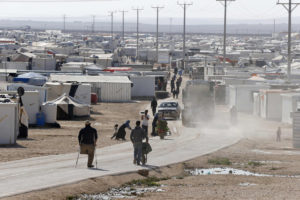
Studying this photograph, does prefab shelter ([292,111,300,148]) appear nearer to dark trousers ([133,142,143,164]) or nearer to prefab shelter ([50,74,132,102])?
dark trousers ([133,142,143,164])

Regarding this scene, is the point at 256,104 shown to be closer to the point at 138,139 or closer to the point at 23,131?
the point at 23,131

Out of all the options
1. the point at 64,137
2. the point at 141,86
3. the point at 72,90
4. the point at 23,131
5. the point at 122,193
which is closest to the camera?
the point at 122,193

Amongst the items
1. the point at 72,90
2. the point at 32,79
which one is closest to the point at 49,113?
the point at 72,90

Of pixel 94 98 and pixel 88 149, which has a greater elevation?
pixel 88 149

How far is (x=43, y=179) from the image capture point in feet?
55.9

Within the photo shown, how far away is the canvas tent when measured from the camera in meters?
37.2

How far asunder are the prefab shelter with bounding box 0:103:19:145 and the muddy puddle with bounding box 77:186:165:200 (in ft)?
27.0

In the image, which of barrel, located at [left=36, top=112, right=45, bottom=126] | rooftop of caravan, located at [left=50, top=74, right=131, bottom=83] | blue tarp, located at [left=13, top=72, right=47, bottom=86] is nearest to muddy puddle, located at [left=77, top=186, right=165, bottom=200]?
barrel, located at [left=36, top=112, right=45, bottom=126]

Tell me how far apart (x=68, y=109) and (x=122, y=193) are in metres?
20.8

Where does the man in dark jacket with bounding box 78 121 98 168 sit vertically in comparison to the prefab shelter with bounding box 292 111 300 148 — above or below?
above

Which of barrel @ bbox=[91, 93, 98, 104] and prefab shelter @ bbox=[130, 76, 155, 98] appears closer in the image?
barrel @ bbox=[91, 93, 98, 104]

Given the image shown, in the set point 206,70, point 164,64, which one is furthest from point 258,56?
point 206,70

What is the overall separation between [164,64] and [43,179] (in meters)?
87.0

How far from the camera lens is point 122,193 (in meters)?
17.0
